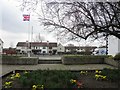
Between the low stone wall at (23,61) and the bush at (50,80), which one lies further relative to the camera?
the low stone wall at (23,61)

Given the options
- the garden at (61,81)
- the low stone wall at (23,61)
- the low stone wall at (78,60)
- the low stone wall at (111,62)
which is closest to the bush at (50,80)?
the garden at (61,81)

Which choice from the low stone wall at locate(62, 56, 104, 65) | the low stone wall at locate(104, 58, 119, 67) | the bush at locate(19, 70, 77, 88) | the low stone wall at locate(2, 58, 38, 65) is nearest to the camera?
the bush at locate(19, 70, 77, 88)

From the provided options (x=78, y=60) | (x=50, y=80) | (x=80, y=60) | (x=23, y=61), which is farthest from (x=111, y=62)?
(x=50, y=80)

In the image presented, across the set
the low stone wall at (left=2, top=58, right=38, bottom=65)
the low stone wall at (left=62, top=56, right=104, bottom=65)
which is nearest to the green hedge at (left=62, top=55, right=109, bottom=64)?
the low stone wall at (left=62, top=56, right=104, bottom=65)

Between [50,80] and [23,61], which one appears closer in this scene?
[50,80]

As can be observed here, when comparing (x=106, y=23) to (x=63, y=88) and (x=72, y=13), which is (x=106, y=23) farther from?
(x=63, y=88)

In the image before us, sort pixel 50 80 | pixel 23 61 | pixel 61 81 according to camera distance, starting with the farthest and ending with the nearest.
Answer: pixel 23 61, pixel 50 80, pixel 61 81

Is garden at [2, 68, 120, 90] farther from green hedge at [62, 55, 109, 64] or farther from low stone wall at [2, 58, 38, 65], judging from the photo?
green hedge at [62, 55, 109, 64]

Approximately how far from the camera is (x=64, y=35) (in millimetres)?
10430

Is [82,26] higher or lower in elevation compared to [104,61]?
higher

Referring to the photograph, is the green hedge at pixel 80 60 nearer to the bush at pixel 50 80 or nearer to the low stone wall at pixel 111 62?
the low stone wall at pixel 111 62

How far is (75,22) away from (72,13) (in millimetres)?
450

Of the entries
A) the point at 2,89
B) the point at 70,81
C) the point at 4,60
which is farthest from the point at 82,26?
the point at 4,60

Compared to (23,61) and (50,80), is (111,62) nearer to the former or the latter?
(23,61)
